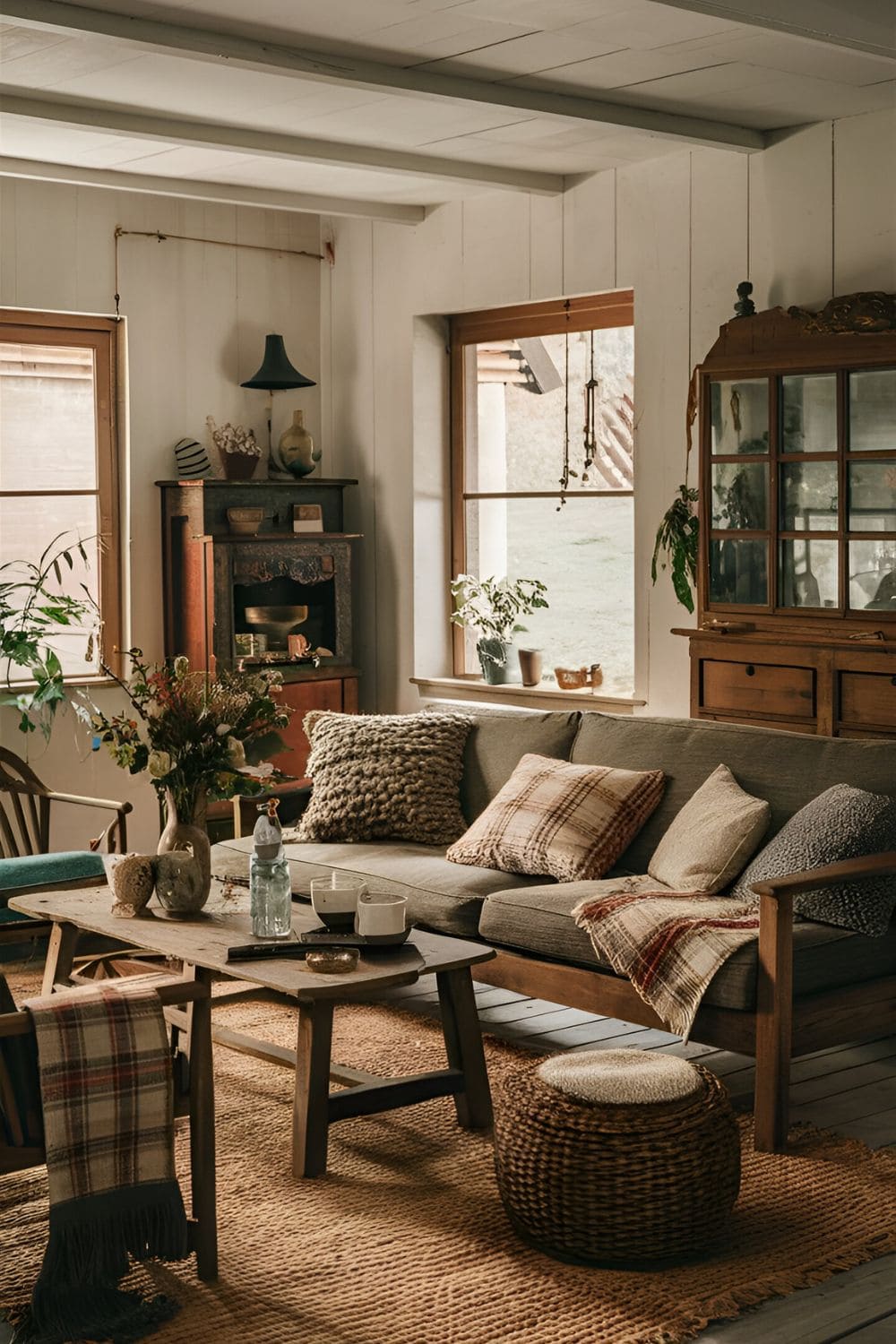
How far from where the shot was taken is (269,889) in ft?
12.7

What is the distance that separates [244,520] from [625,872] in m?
2.67

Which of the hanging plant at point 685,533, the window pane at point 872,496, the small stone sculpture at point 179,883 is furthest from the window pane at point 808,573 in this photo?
the small stone sculpture at point 179,883

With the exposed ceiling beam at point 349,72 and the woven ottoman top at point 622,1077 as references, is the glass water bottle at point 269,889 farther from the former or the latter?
the exposed ceiling beam at point 349,72

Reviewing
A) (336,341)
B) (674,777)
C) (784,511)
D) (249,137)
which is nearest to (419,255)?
(336,341)

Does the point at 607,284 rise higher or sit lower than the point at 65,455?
higher

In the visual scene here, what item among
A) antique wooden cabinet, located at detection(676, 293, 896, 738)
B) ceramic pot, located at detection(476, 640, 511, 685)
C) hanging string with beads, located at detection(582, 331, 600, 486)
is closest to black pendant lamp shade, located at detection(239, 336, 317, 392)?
hanging string with beads, located at detection(582, 331, 600, 486)

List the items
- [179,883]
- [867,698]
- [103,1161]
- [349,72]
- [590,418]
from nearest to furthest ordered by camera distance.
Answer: [103,1161]
[179,883]
[349,72]
[867,698]
[590,418]

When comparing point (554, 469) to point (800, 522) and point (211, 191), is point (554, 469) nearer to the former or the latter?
point (800, 522)

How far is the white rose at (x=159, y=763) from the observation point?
4105 mm

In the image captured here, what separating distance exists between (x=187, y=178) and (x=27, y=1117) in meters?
4.40

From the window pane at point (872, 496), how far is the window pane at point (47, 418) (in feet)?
10.6

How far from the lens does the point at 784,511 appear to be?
5316 mm

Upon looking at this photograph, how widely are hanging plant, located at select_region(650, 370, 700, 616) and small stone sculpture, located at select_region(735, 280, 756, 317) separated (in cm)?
36

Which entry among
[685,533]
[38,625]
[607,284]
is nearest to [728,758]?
[685,533]
